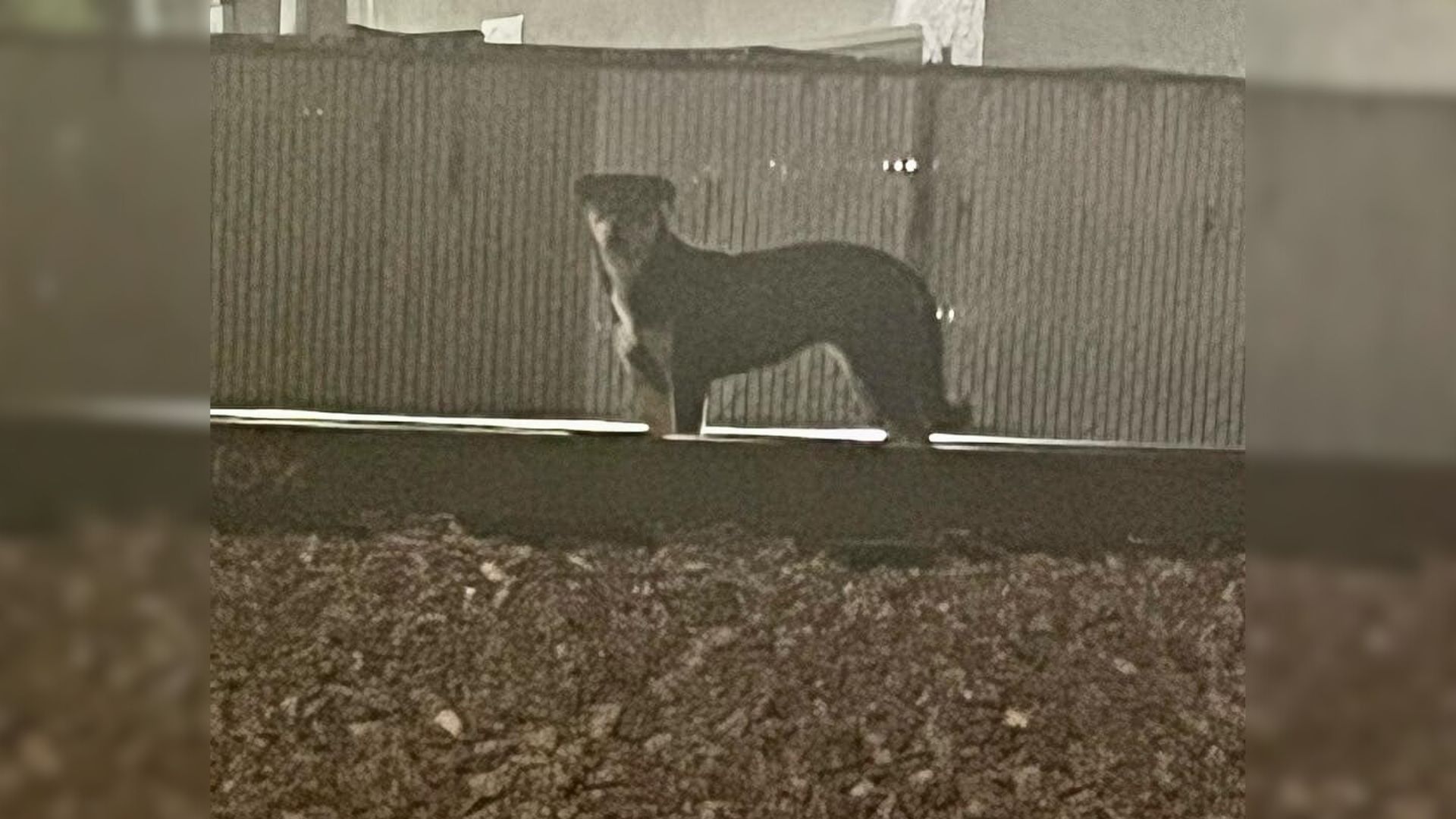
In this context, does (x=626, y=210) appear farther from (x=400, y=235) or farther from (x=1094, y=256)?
(x=1094, y=256)

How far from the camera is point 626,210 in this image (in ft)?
4.00

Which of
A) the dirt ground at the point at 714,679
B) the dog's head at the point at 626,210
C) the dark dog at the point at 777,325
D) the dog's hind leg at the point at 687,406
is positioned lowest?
the dirt ground at the point at 714,679

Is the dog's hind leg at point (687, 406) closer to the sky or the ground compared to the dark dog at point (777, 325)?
closer to the ground

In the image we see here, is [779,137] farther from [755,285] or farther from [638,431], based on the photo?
[638,431]

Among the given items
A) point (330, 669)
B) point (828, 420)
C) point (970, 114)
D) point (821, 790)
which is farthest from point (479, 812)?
point (970, 114)

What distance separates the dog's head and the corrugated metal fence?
0.05 ft

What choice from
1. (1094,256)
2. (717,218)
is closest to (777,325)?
(717,218)

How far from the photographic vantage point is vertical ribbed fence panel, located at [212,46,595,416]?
121 centimetres

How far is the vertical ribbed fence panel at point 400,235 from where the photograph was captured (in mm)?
1215

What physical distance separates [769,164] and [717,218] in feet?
0.22

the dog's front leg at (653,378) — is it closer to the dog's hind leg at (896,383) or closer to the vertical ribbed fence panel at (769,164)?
the vertical ribbed fence panel at (769,164)

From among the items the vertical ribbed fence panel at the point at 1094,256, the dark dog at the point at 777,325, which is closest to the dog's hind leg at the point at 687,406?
the dark dog at the point at 777,325

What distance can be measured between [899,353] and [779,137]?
22 centimetres

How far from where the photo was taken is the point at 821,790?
114 cm
